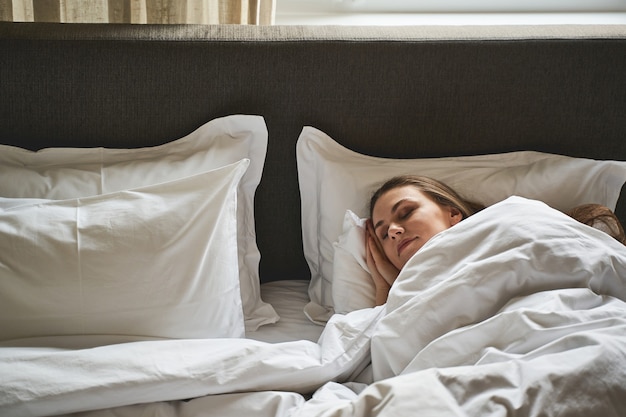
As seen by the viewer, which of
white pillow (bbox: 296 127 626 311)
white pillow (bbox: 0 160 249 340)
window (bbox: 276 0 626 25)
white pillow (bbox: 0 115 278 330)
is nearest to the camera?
white pillow (bbox: 0 160 249 340)

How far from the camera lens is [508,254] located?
1.35m

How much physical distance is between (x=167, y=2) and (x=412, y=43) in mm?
670

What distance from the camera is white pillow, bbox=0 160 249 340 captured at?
4.65 feet

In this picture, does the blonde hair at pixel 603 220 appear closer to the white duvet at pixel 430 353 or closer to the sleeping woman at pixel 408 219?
the sleeping woman at pixel 408 219

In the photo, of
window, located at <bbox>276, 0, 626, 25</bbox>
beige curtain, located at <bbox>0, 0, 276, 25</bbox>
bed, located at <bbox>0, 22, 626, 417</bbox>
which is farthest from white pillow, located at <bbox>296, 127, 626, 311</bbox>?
window, located at <bbox>276, 0, 626, 25</bbox>

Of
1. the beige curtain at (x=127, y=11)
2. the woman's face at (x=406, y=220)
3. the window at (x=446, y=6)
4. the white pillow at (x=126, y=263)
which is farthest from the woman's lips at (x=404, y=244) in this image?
the window at (x=446, y=6)

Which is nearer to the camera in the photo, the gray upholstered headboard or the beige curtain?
the gray upholstered headboard

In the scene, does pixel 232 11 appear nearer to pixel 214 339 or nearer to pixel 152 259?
pixel 152 259

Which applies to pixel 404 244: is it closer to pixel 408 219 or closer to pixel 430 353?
pixel 408 219

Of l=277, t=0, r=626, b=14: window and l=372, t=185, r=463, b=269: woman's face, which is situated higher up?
l=277, t=0, r=626, b=14: window

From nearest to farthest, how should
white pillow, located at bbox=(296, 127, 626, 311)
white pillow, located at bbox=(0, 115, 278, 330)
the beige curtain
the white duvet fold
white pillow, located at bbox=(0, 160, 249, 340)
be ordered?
the white duvet fold, white pillow, located at bbox=(0, 160, 249, 340), white pillow, located at bbox=(0, 115, 278, 330), white pillow, located at bbox=(296, 127, 626, 311), the beige curtain

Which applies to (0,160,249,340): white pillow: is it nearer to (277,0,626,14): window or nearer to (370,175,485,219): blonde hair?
(370,175,485,219): blonde hair

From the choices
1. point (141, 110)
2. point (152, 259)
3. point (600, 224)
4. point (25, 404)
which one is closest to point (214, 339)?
point (152, 259)

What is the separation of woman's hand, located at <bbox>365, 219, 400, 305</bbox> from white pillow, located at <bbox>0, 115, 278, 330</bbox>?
0.85ft
